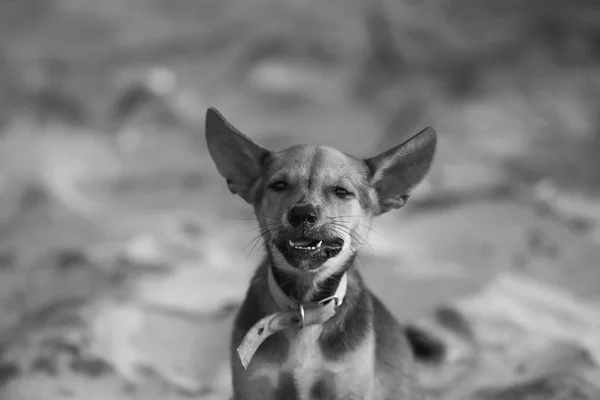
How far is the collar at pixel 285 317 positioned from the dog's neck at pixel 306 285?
0.05ft

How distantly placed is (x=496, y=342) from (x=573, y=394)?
696mm

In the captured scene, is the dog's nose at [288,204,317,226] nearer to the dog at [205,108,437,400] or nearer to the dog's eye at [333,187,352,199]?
the dog at [205,108,437,400]

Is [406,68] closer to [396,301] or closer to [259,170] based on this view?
[396,301]

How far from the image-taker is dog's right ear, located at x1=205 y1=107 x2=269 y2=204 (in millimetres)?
2104

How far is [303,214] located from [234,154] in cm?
42

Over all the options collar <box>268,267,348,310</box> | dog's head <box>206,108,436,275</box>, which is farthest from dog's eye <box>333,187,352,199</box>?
collar <box>268,267,348,310</box>

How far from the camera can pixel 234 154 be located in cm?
216

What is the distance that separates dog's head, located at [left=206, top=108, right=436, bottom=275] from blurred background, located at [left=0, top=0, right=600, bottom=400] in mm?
1711

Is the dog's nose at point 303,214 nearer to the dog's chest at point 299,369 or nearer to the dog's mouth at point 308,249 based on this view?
the dog's mouth at point 308,249

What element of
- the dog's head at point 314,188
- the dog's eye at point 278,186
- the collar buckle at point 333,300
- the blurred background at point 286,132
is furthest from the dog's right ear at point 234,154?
the blurred background at point 286,132

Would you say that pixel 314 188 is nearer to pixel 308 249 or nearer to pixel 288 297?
pixel 308 249

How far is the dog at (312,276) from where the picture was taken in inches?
75.2

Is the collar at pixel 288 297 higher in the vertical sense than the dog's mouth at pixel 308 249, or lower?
lower

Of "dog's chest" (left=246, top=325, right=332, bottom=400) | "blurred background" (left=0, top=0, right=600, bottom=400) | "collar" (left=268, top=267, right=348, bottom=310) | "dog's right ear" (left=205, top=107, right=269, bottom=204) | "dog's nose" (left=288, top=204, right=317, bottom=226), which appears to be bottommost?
"dog's chest" (left=246, top=325, right=332, bottom=400)
